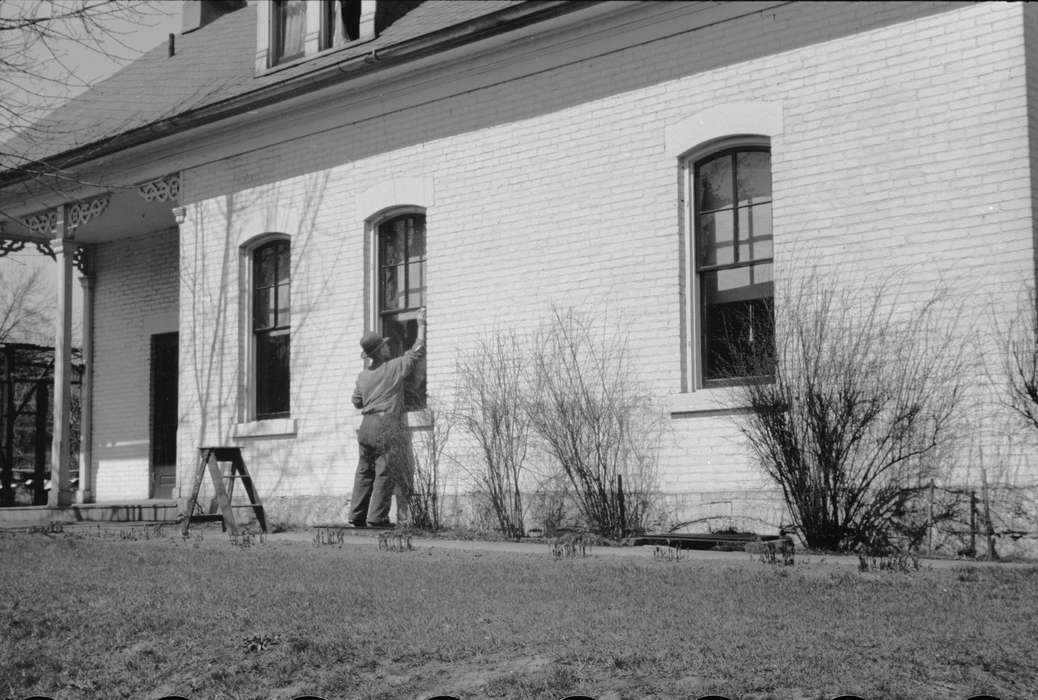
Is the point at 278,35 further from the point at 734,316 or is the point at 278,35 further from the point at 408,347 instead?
the point at 734,316

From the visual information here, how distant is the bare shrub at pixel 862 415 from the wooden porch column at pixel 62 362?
11809 millimetres

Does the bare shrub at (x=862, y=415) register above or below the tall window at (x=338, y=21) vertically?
below

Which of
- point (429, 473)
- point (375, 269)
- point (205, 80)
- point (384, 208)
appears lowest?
point (429, 473)

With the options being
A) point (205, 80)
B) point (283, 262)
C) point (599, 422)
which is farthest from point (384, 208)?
A: point (205, 80)

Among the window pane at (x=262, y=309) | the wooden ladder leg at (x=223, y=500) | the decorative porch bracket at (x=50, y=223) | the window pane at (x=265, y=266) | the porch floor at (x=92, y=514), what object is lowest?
the porch floor at (x=92, y=514)

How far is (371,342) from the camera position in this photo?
45.5 ft

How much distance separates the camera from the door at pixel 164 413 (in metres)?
20.2

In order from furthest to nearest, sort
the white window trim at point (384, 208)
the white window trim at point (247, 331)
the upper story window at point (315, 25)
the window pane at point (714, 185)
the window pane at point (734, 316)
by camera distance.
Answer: the white window trim at point (247, 331) < the upper story window at point (315, 25) < the white window trim at point (384, 208) < the window pane at point (714, 185) < the window pane at point (734, 316)

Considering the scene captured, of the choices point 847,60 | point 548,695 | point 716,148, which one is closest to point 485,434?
point 716,148

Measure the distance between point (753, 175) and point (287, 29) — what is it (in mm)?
7818

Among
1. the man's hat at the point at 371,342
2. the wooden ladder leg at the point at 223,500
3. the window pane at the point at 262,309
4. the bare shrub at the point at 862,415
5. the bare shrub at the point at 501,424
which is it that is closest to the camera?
the bare shrub at the point at 862,415

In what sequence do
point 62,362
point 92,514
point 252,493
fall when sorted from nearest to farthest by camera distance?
1. point 252,493
2. point 92,514
3. point 62,362

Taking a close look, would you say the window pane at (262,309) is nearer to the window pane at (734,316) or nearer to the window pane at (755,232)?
the window pane at (734,316)

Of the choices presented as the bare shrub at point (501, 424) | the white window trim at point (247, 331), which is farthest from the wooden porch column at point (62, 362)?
the bare shrub at point (501, 424)
